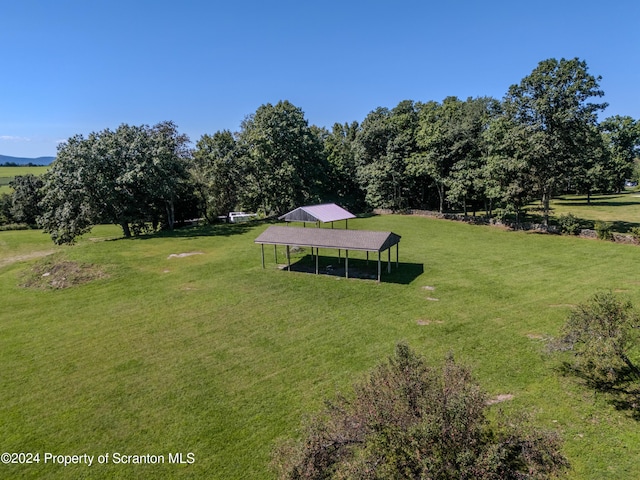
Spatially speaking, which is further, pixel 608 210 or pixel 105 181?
pixel 608 210

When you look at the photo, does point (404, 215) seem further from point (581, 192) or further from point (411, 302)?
point (581, 192)

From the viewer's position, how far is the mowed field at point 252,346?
1053 cm

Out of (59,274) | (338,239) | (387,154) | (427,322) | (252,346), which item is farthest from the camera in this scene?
(387,154)

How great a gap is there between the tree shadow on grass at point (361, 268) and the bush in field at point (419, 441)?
1661 centimetres

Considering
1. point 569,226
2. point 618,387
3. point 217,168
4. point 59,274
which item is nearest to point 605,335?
point 618,387

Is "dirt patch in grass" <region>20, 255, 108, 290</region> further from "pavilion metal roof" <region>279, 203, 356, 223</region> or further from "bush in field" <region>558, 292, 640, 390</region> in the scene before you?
"bush in field" <region>558, 292, 640, 390</region>

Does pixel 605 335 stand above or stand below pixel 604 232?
below

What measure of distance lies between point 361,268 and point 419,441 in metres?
21.2

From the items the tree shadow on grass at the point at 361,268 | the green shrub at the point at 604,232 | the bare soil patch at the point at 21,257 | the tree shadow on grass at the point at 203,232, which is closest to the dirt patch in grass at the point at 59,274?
the bare soil patch at the point at 21,257

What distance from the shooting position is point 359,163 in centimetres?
5466

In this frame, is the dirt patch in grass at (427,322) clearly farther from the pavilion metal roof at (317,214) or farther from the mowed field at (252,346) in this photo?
the pavilion metal roof at (317,214)

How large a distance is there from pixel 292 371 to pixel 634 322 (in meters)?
10.7

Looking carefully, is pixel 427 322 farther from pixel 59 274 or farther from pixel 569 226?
pixel 59 274

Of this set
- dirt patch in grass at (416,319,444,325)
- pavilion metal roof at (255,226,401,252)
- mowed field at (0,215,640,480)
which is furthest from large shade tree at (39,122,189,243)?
dirt patch in grass at (416,319,444,325)
